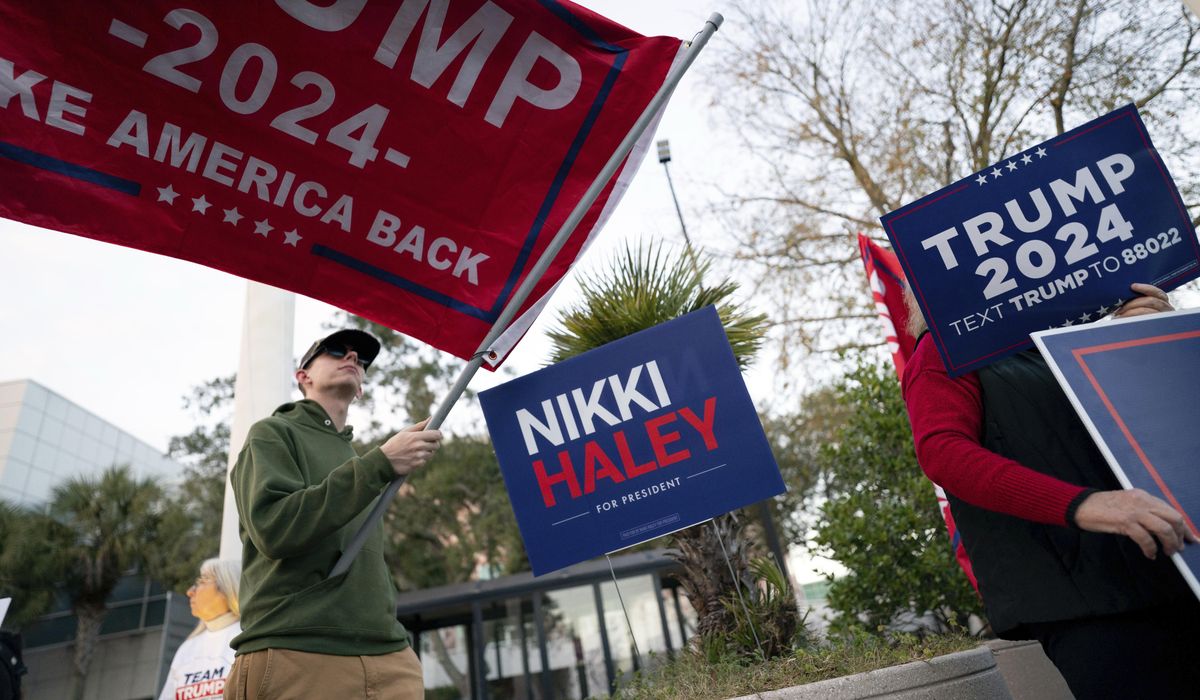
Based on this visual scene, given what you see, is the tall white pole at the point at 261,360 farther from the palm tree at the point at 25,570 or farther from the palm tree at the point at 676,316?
the palm tree at the point at 25,570

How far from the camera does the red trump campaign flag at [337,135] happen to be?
207 cm

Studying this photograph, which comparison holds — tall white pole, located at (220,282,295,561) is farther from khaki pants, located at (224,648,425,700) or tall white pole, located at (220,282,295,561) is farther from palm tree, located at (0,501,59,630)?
palm tree, located at (0,501,59,630)

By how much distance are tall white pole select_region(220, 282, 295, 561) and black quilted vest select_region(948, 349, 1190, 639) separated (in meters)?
9.95

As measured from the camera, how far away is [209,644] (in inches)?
228

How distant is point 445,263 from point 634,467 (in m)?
1.39

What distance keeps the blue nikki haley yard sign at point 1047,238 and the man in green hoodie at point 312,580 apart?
1.51 meters

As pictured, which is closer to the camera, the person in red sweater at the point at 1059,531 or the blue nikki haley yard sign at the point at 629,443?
the person in red sweater at the point at 1059,531

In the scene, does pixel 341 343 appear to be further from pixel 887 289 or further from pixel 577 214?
pixel 887 289

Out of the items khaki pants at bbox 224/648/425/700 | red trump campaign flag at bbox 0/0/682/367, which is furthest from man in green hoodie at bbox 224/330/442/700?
red trump campaign flag at bbox 0/0/682/367

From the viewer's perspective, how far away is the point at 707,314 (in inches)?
140

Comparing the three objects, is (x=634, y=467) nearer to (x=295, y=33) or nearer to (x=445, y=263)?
(x=445, y=263)

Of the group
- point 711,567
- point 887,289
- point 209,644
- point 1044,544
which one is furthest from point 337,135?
point 209,644

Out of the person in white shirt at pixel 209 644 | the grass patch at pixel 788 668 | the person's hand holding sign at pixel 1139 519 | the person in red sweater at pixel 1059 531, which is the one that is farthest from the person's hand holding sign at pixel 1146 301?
the person in white shirt at pixel 209 644

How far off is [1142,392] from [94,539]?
29.7 m
